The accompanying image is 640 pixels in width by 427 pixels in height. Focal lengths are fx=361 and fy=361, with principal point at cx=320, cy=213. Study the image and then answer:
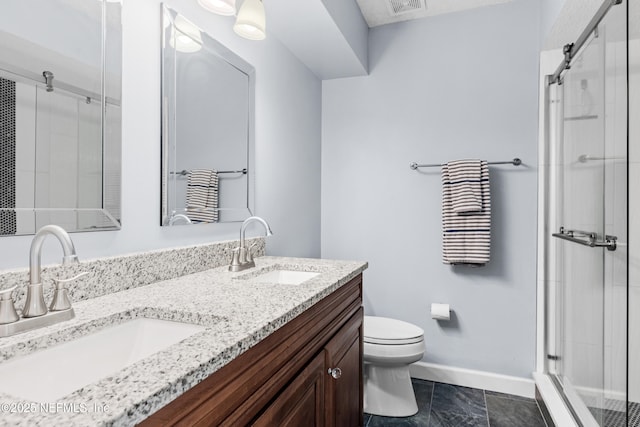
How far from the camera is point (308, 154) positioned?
96.7 inches

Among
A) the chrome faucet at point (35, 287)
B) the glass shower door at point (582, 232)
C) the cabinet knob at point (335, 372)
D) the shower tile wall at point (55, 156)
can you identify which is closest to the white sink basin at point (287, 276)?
the cabinet knob at point (335, 372)

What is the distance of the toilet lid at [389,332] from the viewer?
73.7 inches

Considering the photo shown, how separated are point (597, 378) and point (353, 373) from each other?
103cm

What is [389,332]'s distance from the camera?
1985 mm

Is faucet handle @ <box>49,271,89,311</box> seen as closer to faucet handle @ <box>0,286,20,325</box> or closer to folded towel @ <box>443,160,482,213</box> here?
faucet handle @ <box>0,286,20,325</box>

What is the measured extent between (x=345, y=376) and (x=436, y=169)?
1521 millimetres

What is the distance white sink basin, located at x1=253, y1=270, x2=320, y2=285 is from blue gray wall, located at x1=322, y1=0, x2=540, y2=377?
1.07 m

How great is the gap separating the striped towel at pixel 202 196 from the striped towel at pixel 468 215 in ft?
4.65

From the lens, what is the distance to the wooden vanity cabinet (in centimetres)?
61

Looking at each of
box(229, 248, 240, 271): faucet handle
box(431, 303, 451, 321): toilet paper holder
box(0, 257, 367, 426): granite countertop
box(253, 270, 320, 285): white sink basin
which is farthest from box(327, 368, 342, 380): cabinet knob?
box(431, 303, 451, 321): toilet paper holder

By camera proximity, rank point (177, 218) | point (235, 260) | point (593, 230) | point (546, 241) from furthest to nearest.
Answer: point (546, 241) → point (593, 230) → point (235, 260) → point (177, 218)

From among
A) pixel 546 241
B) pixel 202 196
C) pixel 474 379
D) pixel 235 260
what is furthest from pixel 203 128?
pixel 474 379

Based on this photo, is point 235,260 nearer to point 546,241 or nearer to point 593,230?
point 593,230

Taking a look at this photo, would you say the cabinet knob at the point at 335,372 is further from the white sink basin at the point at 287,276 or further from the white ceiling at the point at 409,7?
the white ceiling at the point at 409,7
